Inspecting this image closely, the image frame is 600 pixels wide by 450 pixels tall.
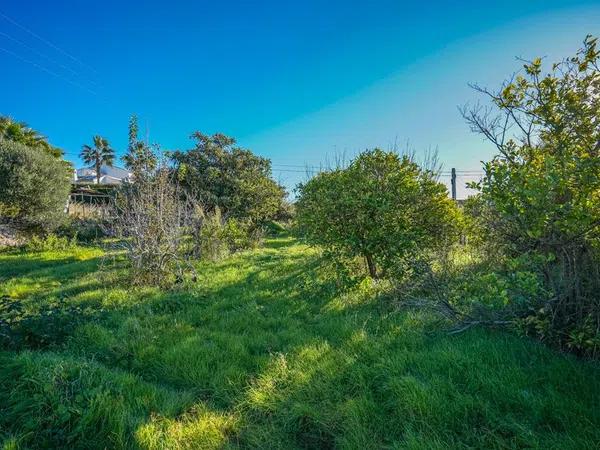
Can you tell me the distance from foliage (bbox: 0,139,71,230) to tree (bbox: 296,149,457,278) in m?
14.5

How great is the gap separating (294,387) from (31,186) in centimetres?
1648

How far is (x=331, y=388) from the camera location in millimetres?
2738

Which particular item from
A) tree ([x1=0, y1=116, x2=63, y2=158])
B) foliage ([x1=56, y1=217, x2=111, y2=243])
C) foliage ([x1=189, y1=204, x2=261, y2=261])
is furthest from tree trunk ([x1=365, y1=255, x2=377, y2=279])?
tree ([x1=0, y1=116, x2=63, y2=158])

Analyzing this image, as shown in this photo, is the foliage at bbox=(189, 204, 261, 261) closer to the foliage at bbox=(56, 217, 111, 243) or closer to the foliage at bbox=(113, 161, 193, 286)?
the foliage at bbox=(113, 161, 193, 286)

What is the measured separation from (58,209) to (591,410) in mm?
18675

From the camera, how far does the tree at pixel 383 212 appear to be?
5434mm

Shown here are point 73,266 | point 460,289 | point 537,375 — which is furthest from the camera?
point 73,266

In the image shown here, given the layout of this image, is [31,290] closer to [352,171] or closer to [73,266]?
[73,266]

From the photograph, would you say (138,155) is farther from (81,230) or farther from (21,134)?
(21,134)

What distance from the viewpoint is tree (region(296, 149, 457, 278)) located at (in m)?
5.43

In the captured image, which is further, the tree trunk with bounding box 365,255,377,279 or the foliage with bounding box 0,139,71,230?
the foliage with bounding box 0,139,71,230

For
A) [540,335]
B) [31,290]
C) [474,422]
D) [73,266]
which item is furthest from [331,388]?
[73,266]

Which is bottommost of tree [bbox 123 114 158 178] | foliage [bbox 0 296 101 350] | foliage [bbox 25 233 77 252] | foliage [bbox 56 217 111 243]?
foliage [bbox 0 296 101 350]

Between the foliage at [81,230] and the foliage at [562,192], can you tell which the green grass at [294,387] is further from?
the foliage at [81,230]
